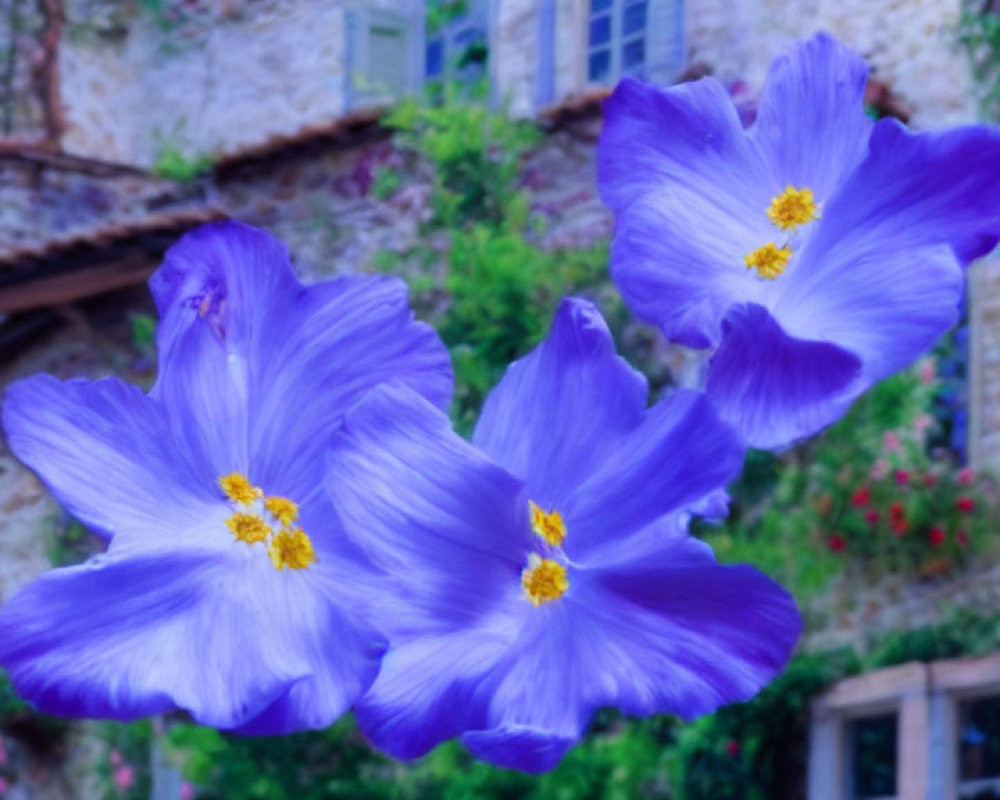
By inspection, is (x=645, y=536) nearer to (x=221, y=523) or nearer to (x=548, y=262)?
(x=221, y=523)

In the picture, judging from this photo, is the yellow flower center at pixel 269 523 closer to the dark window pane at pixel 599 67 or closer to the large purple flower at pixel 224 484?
the large purple flower at pixel 224 484

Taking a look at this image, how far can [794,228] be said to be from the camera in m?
0.30

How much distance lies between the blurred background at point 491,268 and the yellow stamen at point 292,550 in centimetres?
185

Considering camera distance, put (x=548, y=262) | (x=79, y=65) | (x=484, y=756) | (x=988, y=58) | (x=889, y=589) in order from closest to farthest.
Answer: (x=484, y=756) → (x=988, y=58) → (x=889, y=589) → (x=548, y=262) → (x=79, y=65)

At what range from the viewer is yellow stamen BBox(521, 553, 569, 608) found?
28 cm

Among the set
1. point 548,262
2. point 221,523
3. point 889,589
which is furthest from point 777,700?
point 221,523

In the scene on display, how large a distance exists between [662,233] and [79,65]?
133 inches

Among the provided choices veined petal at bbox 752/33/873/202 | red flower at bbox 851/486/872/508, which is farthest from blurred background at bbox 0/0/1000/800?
veined petal at bbox 752/33/873/202

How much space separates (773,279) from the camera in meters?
0.29

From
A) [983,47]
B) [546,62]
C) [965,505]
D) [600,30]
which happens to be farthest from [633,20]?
[965,505]

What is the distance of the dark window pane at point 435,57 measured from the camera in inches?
123

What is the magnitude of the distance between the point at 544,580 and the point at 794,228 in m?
0.07

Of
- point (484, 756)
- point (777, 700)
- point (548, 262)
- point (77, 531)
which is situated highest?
point (548, 262)

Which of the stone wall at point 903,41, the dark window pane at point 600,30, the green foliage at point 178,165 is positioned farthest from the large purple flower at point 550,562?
the green foliage at point 178,165
